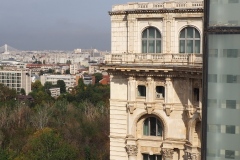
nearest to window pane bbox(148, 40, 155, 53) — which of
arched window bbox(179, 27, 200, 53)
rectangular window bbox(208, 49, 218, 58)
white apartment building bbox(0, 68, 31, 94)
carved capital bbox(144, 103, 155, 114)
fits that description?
arched window bbox(179, 27, 200, 53)

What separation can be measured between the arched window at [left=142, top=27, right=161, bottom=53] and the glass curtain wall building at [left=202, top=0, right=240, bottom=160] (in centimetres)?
1684

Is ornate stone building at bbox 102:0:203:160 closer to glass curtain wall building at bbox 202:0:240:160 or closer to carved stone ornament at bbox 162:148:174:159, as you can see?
carved stone ornament at bbox 162:148:174:159

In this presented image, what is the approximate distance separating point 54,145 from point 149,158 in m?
17.8

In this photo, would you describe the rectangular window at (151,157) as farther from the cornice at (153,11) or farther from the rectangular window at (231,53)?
the rectangular window at (231,53)

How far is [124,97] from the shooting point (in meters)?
23.3

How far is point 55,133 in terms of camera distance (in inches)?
1909

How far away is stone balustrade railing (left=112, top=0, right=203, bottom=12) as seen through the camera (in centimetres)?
2147

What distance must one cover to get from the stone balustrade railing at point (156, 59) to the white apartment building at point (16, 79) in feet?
397

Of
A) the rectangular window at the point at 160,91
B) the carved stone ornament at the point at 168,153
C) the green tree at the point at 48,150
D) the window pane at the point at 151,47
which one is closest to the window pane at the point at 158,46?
the window pane at the point at 151,47

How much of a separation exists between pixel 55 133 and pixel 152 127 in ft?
88.1

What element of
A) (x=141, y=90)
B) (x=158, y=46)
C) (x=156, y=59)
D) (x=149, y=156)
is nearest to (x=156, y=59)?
(x=156, y=59)

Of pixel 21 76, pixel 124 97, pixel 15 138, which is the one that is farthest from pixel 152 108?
pixel 21 76

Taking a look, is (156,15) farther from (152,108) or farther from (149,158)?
(149,158)

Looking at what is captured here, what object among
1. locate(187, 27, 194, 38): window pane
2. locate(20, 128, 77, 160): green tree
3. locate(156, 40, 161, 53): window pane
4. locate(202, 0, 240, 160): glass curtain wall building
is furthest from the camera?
locate(20, 128, 77, 160): green tree
